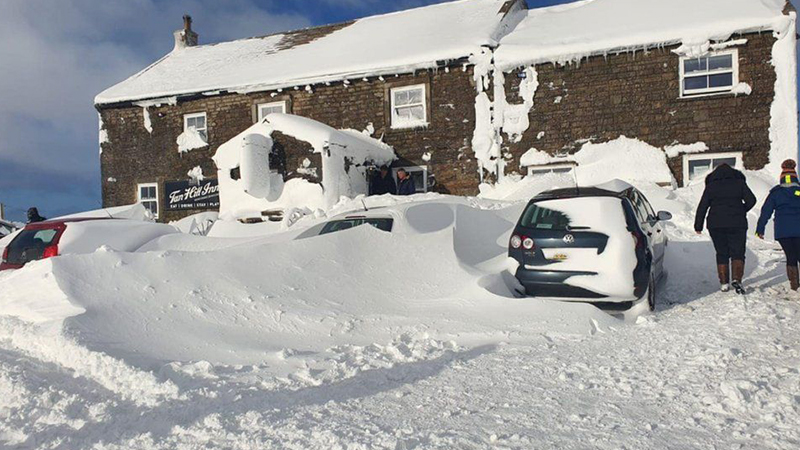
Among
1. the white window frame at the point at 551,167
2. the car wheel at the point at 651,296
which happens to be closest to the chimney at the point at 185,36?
the white window frame at the point at 551,167

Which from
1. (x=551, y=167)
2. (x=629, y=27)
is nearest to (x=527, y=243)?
(x=551, y=167)

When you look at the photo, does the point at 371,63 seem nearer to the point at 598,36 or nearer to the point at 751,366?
the point at 598,36

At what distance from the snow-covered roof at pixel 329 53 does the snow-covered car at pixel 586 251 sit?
32.1 feet

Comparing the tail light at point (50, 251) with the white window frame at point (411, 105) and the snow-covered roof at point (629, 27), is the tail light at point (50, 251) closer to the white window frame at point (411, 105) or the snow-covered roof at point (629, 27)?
the white window frame at point (411, 105)

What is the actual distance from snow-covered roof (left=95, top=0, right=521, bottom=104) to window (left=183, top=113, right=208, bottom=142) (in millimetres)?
815

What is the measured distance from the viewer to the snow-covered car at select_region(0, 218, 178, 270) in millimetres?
8461

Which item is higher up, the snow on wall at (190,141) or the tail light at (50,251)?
the snow on wall at (190,141)

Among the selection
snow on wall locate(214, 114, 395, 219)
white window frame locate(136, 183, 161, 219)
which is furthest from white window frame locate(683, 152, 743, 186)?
white window frame locate(136, 183, 161, 219)

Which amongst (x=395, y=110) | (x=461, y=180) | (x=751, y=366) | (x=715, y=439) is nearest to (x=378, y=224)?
(x=751, y=366)

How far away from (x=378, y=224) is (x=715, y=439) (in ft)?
19.0

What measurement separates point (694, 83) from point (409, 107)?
7.47 meters

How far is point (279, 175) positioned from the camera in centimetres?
1530

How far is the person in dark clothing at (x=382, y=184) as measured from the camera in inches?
622

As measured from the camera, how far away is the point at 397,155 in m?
16.6
